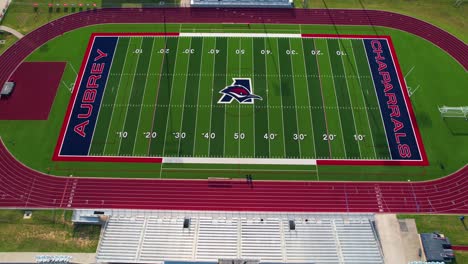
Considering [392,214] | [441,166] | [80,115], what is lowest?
[392,214]

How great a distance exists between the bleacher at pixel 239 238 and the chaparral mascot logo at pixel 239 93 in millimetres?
15413

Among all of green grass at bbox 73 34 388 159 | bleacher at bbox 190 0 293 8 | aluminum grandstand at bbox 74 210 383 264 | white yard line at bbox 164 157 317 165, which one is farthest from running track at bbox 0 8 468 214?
bleacher at bbox 190 0 293 8

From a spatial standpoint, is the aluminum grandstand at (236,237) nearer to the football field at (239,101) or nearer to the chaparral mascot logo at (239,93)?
the football field at (239,101)

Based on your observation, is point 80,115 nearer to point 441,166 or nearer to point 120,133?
point 120,133

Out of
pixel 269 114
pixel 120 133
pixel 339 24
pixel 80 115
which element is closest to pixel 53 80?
pixel 80 115

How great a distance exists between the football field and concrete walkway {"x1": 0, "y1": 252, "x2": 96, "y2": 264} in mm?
11304

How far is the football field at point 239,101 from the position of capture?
40.2m

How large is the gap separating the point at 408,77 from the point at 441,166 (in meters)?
13.4

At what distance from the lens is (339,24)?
5069cm

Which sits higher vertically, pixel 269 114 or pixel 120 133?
pixel 269 114

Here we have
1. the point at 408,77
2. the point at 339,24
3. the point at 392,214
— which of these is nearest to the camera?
the point at 392,214

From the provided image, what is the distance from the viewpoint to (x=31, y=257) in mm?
33875

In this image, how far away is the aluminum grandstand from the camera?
31.8m

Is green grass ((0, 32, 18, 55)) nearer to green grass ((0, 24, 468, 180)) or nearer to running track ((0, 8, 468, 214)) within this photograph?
green grass ((0, 24, 468, 180))
